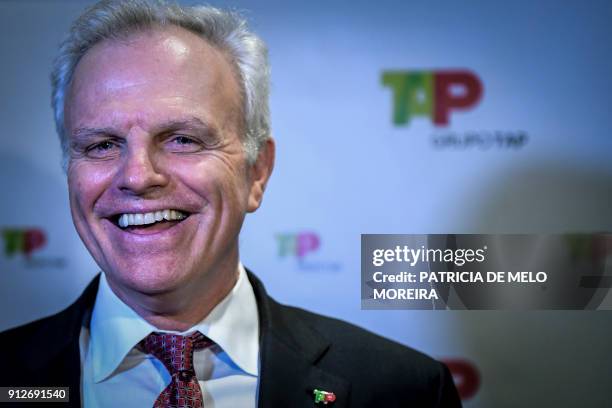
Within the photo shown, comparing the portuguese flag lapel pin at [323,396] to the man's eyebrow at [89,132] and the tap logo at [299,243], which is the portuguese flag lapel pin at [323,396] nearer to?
the tap logo at [299,243]

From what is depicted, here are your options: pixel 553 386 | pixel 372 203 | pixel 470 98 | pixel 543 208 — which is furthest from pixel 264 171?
pixel 553 386

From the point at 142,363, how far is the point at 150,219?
31 cm

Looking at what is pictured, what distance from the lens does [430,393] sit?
1802 mm

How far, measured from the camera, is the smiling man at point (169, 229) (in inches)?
60.5

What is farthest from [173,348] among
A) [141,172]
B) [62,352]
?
[141,172]

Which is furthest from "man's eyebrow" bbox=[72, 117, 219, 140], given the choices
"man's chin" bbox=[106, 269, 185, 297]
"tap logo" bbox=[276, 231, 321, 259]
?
"tap logo" bbox=[276, 231, 321, 259]

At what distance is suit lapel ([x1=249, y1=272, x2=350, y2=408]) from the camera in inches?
64.2

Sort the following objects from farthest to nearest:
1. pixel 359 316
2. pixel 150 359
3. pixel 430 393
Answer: pixel 359 316
pixel 430 393
pixel 150 359

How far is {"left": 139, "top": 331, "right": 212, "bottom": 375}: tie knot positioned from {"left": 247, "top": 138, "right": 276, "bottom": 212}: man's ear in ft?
1.04

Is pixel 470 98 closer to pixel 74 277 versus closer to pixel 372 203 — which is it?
pixel 372 203

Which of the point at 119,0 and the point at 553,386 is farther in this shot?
the point at 553,386

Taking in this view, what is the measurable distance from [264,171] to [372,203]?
35cm

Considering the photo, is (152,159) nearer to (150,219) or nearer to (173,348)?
(150,219)

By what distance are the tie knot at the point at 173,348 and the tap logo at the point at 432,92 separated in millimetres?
829
